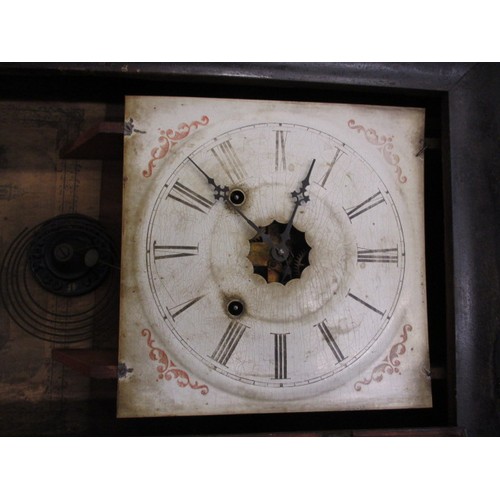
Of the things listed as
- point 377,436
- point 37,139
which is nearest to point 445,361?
point 377,436

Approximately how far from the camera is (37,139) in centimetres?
167

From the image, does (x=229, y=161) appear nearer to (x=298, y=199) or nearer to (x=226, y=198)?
(x=226, y=198)

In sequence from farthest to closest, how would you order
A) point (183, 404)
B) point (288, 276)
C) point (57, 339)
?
point (57, 339)
point (288, 276)
point (183, 404)

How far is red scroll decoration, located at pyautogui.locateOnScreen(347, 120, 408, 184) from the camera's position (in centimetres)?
156

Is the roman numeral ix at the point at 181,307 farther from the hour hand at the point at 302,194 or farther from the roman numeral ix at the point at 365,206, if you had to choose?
the roman numeral ix at the point at 365,206

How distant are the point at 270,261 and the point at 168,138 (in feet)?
1.69

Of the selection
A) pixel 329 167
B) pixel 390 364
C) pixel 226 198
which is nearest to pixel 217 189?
pixel 226 198

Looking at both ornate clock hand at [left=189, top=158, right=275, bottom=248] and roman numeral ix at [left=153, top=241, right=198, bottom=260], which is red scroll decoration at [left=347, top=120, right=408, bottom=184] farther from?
roman numeral ix at [left=153, top=241, right=198, bottom=260]

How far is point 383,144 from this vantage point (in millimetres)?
1566

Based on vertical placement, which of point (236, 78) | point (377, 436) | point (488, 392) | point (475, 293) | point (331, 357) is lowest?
point (377, 436)

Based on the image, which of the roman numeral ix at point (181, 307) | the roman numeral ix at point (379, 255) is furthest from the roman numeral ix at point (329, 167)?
the roman numeral ix at point (181, 307)

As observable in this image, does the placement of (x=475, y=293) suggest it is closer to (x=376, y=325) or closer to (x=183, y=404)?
(x=376, y=325)

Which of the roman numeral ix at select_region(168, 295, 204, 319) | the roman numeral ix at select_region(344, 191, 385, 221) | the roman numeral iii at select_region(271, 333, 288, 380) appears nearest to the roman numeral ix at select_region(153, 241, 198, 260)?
the roman numeral ix at select_region(168, 295, 204, 319)

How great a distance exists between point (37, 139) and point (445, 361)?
5.30ft
